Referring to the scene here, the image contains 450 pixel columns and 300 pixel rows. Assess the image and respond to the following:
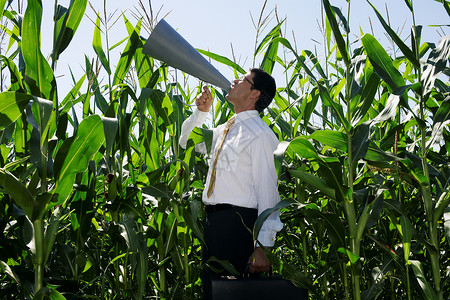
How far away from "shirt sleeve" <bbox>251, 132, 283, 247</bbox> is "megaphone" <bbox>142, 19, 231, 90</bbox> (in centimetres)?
36

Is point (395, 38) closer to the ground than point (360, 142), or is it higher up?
higher up

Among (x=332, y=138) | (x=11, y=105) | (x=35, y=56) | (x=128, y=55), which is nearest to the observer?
(x=11, y=105)

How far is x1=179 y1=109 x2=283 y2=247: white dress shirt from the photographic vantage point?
194 cm

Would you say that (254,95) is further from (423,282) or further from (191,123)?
(423,282)

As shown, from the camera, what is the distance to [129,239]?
1.92 m

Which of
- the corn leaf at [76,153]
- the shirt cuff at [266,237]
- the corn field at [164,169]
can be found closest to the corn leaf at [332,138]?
the corn field at [164,169]

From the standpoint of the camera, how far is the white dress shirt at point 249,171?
76.3 inches

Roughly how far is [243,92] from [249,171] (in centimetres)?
37

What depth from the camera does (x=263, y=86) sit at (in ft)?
7.24

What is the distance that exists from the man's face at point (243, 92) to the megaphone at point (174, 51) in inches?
10.0

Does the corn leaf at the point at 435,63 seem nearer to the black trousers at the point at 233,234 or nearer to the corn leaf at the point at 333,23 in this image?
the corn leaf at the point at 333,23

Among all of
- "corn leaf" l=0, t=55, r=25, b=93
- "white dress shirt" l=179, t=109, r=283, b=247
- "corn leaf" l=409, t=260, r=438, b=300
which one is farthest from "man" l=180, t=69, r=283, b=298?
"corn leaf" l=0, t=55, r=25, b=93

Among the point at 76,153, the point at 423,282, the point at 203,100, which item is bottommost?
the point at 423,282

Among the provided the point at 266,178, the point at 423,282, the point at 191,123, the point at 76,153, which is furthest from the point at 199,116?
the point at 423,282
